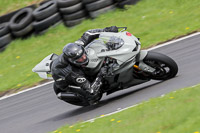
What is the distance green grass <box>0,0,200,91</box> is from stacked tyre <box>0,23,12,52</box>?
195 millimetres

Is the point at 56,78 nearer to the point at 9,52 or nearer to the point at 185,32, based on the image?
the point at 185,32

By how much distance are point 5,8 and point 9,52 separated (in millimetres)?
3214

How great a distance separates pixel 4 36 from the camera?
1280 cm

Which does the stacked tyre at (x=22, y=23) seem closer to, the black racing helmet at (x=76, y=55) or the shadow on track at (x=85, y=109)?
the shadow on track at (x=85, y=109)

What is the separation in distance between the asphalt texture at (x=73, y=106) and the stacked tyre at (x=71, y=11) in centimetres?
409

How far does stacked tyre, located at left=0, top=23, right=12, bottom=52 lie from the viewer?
1270cm

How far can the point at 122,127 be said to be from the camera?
5.09 meters

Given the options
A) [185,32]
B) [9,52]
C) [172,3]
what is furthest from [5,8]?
[185,32]

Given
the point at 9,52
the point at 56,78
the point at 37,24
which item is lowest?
the point at 9,52

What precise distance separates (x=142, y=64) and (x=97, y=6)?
20.9ft

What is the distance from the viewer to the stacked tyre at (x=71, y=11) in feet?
40.0

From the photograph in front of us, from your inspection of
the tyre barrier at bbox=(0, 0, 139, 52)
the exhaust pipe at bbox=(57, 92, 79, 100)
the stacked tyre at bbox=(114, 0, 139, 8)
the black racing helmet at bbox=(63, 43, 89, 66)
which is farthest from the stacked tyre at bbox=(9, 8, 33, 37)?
the black racing helmet at bbox=(63, 43, 89, 66)

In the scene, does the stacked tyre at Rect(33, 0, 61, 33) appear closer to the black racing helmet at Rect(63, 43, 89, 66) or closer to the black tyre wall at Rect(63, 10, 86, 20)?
the black tyre wall at Rect(63, 10, 86, 20)

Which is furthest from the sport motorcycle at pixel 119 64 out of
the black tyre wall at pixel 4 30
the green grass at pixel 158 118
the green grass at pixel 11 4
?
the green grass at pixel 11 4
